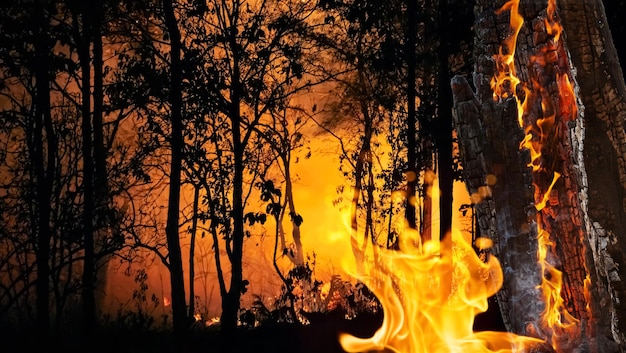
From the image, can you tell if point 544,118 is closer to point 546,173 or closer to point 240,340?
point 546,173

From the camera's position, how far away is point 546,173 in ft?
16.4

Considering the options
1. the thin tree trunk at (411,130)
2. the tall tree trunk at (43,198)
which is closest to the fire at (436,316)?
the tall tree trunk at (43,198)

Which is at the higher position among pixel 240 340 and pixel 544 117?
pixel 544 117

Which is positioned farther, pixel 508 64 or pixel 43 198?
pixel 43 198

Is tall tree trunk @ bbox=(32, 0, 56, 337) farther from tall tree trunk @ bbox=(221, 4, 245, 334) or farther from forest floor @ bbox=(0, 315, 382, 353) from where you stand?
tall tree trunk @ bbox=(221, 4, 245, 334)

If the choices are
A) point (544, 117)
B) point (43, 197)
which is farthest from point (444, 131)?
Result: point (544, 117)

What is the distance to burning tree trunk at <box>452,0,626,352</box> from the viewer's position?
481 centimetres

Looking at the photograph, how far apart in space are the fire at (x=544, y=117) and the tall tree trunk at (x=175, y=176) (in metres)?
7.16

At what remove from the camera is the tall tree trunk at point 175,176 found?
11.2 m

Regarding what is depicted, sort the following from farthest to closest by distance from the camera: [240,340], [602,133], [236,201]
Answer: [236,201]
[240,340]
[602,133]

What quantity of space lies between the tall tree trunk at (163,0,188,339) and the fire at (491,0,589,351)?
716cm

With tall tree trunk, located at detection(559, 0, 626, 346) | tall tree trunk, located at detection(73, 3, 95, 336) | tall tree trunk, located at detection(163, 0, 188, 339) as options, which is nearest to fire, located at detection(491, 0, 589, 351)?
tall tree trunk, located at detection(559, 0, 626, 346)

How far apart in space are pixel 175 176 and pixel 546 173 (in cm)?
768

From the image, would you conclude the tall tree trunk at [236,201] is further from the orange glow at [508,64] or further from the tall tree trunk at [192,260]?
the orange glow at [508,64]
